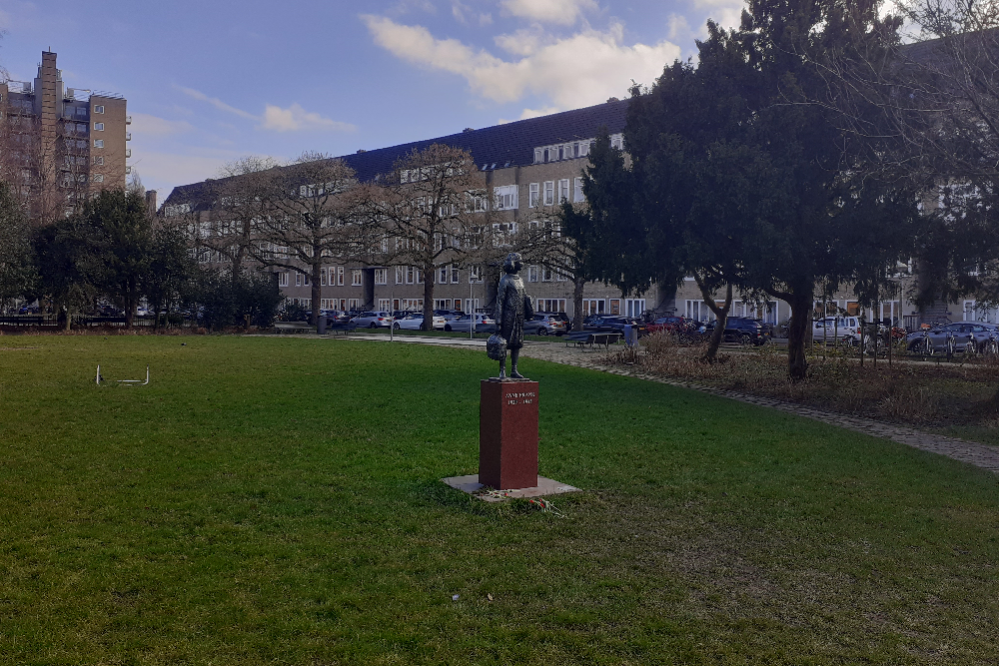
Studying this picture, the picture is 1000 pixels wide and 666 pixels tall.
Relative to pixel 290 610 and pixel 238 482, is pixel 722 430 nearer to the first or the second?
pixel 238 482

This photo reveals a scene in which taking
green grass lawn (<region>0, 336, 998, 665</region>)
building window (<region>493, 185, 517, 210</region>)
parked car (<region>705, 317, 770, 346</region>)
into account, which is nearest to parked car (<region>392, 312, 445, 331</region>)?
building window (<region>493, 185, 517, 210</region>)

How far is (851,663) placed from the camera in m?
4.50

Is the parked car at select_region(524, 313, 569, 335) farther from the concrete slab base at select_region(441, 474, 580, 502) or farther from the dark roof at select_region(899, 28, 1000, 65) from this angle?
the concrete slab base at select_region(441, 474, 580, 502)

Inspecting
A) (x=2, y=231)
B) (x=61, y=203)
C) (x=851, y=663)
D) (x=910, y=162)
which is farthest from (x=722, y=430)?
(x=61, y=203)

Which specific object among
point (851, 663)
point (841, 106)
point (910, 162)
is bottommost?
point (851, 663)

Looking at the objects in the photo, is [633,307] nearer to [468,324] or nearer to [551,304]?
[551,304]

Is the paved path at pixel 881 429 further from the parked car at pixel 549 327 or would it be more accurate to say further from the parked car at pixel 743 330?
the parked car at pixel 549 327

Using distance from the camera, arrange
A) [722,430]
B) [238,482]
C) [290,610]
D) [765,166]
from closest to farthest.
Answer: [290,610] < [238,482] < [722,430] < [765,166]

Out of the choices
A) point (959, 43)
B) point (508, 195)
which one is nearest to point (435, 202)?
point (508, 195)

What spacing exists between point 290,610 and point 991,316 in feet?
149

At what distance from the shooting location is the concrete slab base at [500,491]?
792cm

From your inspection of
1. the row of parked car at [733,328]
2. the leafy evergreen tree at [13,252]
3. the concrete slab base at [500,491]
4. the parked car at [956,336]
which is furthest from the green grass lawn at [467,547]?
the leafy evergreen tree at [13,252]

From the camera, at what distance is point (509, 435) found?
812 centimetres

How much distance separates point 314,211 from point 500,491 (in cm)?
4490
